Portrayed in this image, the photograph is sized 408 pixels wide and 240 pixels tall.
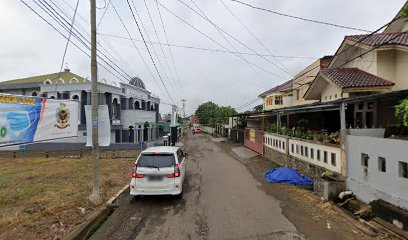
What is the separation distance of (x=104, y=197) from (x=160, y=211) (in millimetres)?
2372

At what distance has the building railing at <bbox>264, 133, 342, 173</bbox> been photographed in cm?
1015

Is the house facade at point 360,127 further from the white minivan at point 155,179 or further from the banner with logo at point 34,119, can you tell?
the banner with logo at point 34,119

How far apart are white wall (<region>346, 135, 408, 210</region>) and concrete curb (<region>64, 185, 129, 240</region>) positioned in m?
7.55

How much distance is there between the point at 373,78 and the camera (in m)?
12.8

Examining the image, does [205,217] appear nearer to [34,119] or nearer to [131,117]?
[34,119]

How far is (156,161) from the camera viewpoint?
8641 mm

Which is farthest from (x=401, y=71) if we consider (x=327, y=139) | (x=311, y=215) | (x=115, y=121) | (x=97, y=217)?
(x=115, y=121)

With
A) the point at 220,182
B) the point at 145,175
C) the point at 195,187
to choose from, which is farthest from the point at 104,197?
the point at 220,182

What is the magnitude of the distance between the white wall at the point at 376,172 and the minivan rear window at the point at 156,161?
591 cm

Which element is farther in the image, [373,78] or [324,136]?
[373,78]

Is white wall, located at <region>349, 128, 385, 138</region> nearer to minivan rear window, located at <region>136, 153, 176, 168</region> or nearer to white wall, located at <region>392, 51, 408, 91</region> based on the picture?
white wall, located at <region>392, 51, 408, 91</region>

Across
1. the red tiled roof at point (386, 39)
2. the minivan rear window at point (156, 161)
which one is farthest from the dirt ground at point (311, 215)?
the red tiled roof at point (386, 39)

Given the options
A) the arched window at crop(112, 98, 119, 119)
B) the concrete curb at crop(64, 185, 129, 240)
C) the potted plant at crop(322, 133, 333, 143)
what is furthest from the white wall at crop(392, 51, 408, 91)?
the arched window at crop(112, 98, 119, 119)

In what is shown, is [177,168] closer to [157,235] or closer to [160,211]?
[160,211]
